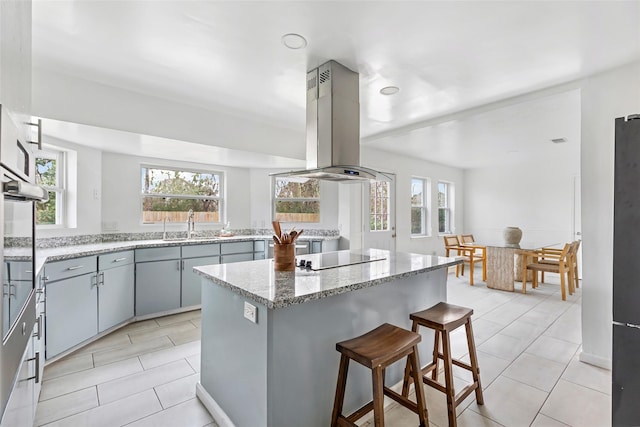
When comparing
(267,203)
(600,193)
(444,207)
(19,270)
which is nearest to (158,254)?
(267,203)

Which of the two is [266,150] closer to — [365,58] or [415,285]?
[365,58]

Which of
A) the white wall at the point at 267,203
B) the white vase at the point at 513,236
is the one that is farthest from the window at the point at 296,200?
the white vase at the point at 513,236

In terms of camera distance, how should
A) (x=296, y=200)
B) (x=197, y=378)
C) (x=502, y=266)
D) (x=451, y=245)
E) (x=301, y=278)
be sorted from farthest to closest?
(x=451, y=245) → (x=296, y=200) → (x=502, y=266) → (x=197, y=378) → (x=301, y=278)

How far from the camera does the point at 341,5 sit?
5.67ft

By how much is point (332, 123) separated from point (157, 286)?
A: 9.35 ft

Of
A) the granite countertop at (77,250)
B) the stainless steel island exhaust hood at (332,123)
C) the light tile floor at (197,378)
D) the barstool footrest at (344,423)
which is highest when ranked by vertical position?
the stainless steel island exhaust hood at (332,123)

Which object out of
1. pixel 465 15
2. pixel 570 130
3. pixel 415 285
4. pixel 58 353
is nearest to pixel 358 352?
pixel 415 285

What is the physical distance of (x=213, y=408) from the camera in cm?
191

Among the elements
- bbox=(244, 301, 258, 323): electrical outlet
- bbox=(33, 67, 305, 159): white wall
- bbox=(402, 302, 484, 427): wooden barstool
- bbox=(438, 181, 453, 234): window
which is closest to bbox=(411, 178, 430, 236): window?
bbox=(438, 181, 453, 234): window

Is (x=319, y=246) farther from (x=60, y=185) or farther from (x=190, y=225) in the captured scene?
(x=60, y=185)

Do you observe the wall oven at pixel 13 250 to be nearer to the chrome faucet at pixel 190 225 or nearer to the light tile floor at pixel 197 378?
the light tile floor at pixel 197 378

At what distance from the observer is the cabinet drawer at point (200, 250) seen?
3739 mm

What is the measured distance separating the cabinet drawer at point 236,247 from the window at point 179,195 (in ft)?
2.72

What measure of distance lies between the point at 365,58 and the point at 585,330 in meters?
2.99
